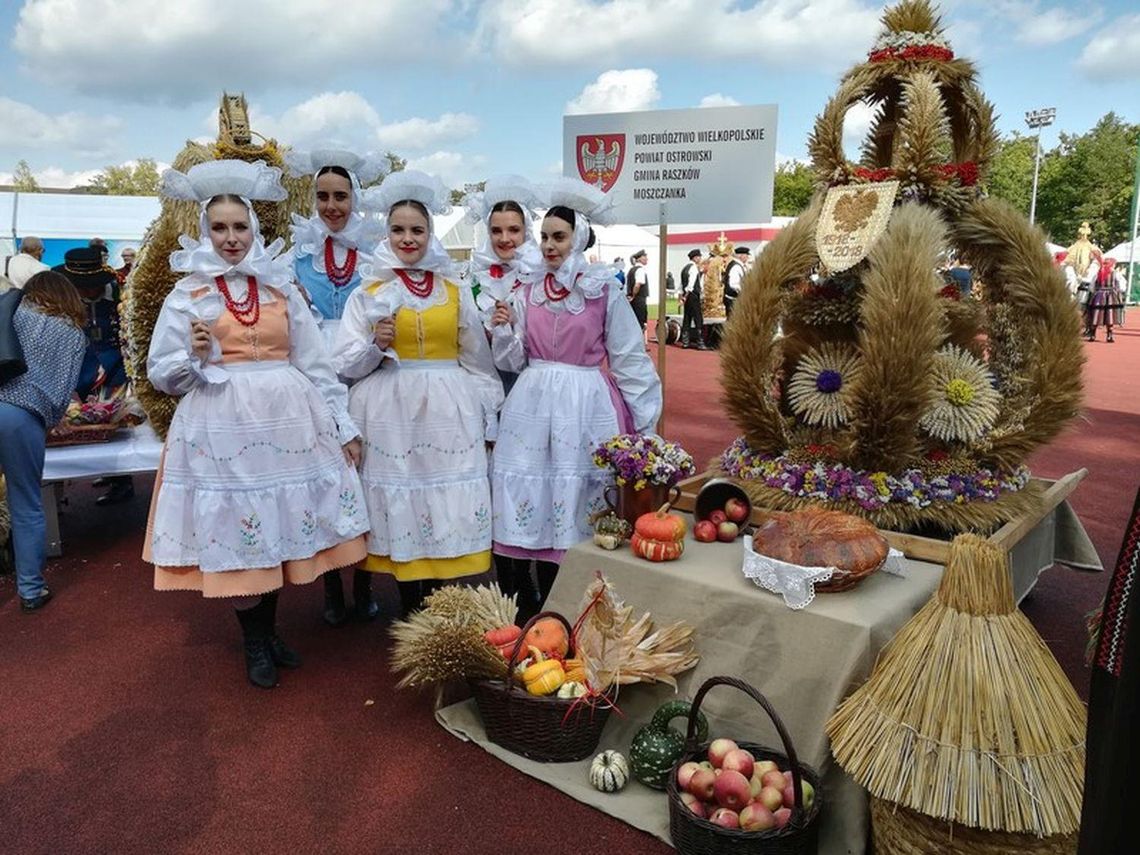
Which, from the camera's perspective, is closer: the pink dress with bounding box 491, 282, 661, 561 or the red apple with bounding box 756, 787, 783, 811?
the red apple with bounding box 756, 787, 783, 811

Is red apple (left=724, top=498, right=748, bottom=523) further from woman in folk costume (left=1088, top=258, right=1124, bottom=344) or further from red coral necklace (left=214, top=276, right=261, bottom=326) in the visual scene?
woman in folk costume (left=1088, top=258, right=1124, bottom=344)

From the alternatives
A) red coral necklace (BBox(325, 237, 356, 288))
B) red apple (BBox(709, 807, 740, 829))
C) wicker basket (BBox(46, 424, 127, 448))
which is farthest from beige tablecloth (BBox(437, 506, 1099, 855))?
wicker basket (BBox(46, 424, 127, 448))

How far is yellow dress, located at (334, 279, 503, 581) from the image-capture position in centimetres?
355

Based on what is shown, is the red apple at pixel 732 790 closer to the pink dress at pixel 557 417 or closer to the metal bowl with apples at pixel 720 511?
the metal bowl with apples at pixel 720 511

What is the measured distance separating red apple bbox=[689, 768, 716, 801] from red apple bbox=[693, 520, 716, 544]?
1.08 m

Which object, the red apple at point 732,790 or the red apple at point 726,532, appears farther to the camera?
the red apple at point 726,532

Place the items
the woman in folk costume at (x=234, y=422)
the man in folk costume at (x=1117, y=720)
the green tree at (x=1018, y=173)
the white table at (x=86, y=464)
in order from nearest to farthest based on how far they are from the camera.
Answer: the man in folk costume at (x=1117, y=720) → the woman in folk costume at (x=234, y=422) → the white table at (x=86, y=464) → the green tree at (x=1018, y=173)

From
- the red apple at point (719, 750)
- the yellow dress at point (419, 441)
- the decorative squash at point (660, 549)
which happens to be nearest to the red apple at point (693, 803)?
the red apple at point (719, 750)

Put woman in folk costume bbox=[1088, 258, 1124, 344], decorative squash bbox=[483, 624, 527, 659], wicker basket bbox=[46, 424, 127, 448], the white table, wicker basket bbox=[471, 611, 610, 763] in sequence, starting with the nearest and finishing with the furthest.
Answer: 1. wicker basket bbox=[471, 611, 610, 763]
2. decorative squash bbox=[483, 624, 527, 659]
3. the white table
4. wicker basket bbox=[46, 424, 127, 448]
5. woman in folk costume bbox=[1088, 258, 1124, 344]

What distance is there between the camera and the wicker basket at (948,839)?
2031mm

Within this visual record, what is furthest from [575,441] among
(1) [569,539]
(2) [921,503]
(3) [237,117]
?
(3) [237,117]

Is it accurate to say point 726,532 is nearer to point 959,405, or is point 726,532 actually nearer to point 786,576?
point 786,576

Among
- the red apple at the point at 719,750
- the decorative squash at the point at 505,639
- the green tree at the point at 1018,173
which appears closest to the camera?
the red apple at the point at 719,750

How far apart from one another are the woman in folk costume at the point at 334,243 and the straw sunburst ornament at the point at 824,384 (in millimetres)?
2083
